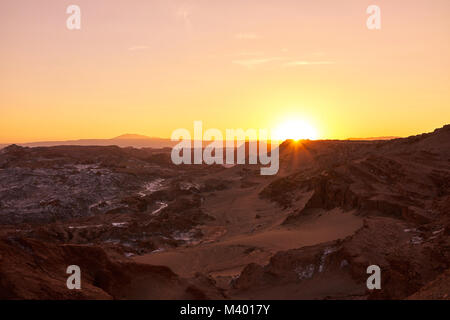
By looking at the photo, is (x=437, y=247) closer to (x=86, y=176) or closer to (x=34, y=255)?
(x=34, y=255)

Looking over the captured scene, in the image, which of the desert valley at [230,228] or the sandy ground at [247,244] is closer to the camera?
the desert valley at [230,228]

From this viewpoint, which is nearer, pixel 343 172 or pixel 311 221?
pixel 311 221

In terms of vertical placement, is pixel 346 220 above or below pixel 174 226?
above

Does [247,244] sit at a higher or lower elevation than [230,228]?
higher

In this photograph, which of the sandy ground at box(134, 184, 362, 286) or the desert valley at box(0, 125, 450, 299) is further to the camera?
the sandy ground at box(134, 184, 362, 286)

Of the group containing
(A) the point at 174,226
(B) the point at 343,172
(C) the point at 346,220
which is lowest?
(A) the point at 174,226

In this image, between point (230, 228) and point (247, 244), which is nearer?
point (247, 244)

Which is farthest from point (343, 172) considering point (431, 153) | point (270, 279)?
point (270, 279)

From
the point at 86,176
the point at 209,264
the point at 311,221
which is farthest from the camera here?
the point at 86,176

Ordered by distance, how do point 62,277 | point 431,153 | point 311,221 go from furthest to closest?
point 431,153, point 311,221, point 62,277

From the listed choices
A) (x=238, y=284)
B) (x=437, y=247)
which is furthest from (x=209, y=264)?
(x=437, y=247)
